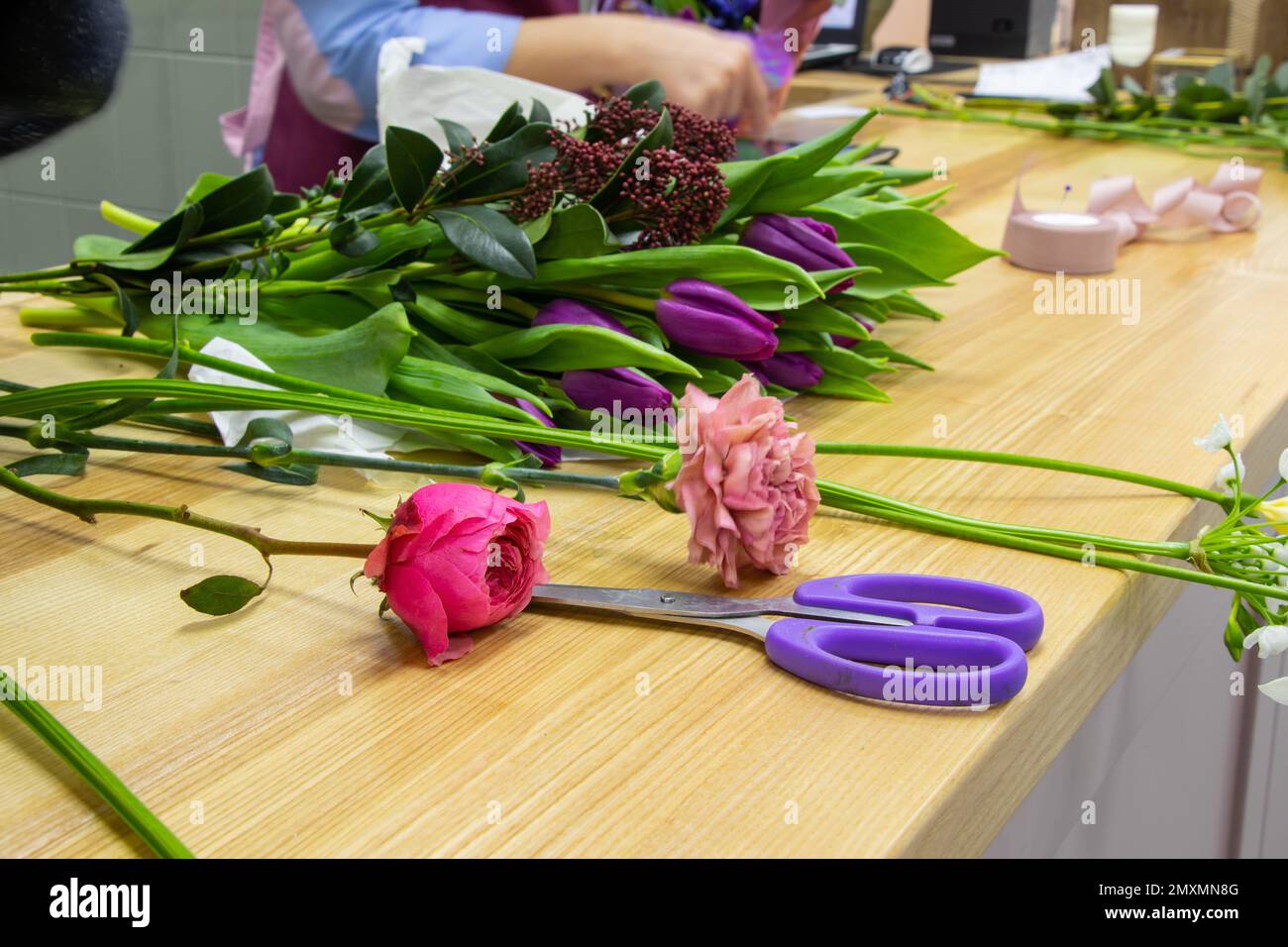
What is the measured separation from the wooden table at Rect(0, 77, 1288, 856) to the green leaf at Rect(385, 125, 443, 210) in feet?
0.43

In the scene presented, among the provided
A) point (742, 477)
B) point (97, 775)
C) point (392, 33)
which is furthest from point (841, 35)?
point (97, 775)

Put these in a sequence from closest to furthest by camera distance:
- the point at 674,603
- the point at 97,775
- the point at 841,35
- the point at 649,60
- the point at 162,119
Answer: the point at 97,775
the point at 674,603
the point at 649,60
the point at 162,119
the point at 841,35

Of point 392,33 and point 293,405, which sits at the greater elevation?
point 392,33

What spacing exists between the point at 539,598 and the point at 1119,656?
21 cm

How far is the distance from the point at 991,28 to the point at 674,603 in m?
2.17

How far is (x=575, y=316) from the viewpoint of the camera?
1.83ft

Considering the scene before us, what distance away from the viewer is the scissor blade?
15.8 inches

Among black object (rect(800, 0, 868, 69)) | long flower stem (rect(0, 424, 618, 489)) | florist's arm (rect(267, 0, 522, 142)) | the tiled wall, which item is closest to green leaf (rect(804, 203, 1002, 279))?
long flower stem (rect(0, 424, 618, 489))

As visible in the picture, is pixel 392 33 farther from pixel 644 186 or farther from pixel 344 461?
pixel 344 461

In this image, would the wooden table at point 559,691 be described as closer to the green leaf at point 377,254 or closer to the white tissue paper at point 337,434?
the white tissue paper at point 337,434

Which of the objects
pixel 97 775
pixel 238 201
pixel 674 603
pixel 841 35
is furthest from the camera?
pixel 841 35

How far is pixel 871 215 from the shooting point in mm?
669

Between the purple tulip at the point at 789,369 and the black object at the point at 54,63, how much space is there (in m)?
0.31
